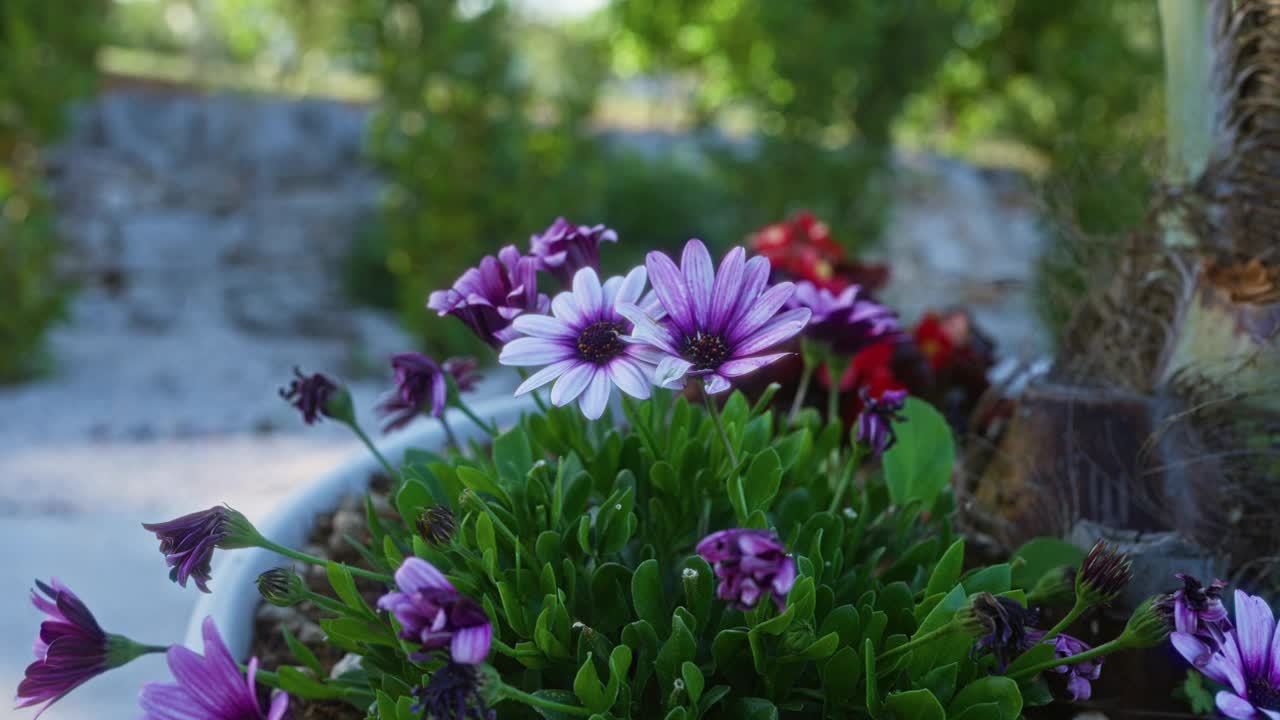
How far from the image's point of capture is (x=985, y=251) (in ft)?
23.9

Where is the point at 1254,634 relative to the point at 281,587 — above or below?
below

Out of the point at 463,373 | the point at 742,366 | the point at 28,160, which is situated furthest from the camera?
the point at 28,160

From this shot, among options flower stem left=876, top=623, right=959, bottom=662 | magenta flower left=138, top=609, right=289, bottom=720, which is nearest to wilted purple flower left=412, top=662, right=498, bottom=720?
magenta flower left=138, top=609, right=289, bottom=720

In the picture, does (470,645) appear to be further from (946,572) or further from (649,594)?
(946,572)

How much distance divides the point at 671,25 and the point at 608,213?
1936 mm

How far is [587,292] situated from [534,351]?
0.08 metres

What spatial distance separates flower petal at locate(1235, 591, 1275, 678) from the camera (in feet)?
2.62

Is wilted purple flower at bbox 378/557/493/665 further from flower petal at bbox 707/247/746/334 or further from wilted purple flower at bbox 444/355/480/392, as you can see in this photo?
wilted purple flower at bbox 444/355/480/392

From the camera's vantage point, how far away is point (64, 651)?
786 millimetres

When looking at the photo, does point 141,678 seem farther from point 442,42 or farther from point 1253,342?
point 442,42

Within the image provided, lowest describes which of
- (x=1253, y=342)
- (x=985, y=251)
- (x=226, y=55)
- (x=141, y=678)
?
(x=141, y=678)

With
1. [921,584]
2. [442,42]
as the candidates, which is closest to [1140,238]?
[921,584]

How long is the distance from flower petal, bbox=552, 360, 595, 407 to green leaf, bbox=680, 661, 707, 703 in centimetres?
23

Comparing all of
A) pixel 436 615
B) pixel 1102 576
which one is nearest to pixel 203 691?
pixel 436 615
